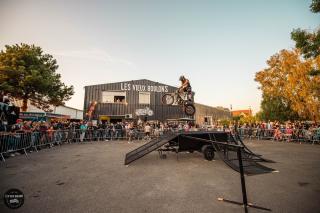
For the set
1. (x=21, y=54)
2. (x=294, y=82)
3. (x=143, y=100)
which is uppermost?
(x=21, y=54)

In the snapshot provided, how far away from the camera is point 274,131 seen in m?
19.0

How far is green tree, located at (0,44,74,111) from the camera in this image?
67.5 ft

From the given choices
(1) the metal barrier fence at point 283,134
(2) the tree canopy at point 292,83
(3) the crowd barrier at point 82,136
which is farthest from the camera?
(2) the tree canopy at point 292,83

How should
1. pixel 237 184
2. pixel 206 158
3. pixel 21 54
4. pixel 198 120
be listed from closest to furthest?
1. pixel 237 184
2. pixel 206 158
3. pixel 21 54
4. pixel 198 120

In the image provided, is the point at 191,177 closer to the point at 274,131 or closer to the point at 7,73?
the point at 274,131

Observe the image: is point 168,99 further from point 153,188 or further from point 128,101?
point 128,101

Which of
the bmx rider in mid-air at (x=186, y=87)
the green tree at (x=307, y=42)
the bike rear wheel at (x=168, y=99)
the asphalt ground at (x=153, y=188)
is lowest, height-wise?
the asphalt ground at (x=153, y=188)

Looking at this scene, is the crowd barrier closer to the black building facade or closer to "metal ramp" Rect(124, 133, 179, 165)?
"metal ramp" Rect(124, 133, 179, 165)

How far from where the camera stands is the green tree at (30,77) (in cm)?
2056

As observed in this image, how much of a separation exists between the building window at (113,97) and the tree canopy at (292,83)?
24097 millimetres

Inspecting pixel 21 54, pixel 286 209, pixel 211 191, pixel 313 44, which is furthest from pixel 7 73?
pixel 313 44

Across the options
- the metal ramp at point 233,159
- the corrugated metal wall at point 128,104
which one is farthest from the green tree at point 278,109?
the metal ramp at point 233,159

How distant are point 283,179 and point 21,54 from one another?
2918cm

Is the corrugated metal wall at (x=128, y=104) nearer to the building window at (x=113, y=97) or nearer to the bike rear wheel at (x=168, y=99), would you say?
the building window at (x=113, y=97)
